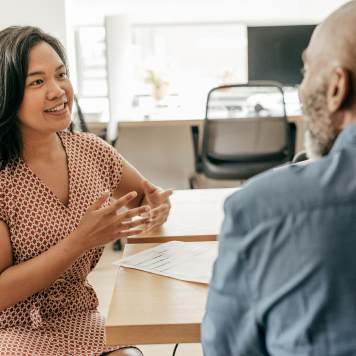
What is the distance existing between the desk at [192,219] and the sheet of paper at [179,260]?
0.04 metres

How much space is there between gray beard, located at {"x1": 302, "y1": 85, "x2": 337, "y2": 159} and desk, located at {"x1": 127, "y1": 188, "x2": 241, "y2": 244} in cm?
39

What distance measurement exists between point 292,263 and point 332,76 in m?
0.25

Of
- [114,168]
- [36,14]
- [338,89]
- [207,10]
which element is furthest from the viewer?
[207,10]

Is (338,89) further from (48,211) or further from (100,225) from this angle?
(48,211)

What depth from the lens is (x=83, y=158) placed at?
1145 mm

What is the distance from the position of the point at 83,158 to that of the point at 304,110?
0.69 metres

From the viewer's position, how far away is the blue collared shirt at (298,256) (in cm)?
42

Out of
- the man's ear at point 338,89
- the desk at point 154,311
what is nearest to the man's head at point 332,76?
the man's ear at point 338,89

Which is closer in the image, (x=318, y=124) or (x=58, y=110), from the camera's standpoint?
(x=318, y=124)

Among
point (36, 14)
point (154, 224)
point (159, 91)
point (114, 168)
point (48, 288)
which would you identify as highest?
point (36, 14)

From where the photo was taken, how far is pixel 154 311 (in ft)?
2.19

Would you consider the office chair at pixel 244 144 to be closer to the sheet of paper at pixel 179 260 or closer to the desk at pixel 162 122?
the desk at pixel 162 122

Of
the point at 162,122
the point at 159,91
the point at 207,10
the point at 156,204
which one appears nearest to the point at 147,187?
the point at 156,204

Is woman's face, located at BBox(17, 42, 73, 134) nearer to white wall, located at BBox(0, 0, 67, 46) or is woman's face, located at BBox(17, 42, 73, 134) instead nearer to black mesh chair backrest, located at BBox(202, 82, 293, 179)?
black mesh chair backrest, located at BBox(202, 82, 293, 179)
